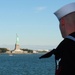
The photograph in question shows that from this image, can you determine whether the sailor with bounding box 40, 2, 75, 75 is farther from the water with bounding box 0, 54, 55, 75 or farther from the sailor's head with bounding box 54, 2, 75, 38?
the water with bounding box 0, 54, 55, 75

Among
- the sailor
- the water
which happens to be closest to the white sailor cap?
the sailor

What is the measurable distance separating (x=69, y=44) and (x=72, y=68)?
0.50ft

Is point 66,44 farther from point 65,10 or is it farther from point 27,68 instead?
point 27,68

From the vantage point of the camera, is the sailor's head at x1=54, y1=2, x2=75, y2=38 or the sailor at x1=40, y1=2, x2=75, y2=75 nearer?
the sailor at x1=40, y1=2, x2=75, y2=75

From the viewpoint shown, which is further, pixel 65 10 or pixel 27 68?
pixel 27 68

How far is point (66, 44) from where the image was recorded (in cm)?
231

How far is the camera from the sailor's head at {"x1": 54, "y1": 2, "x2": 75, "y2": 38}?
2.37 m

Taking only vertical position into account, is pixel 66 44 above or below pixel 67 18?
below

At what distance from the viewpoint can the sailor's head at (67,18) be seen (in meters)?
2.37

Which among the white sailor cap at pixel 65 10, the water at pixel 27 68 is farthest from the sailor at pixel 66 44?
the water at pixel 27 68

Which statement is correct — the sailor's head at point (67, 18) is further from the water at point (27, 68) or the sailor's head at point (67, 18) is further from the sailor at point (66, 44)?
the water at point (27, 68)

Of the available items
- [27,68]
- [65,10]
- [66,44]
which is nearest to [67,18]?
[65,10]

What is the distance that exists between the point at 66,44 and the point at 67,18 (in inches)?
7.0

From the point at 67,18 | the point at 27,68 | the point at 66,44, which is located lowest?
the point at 27,68
